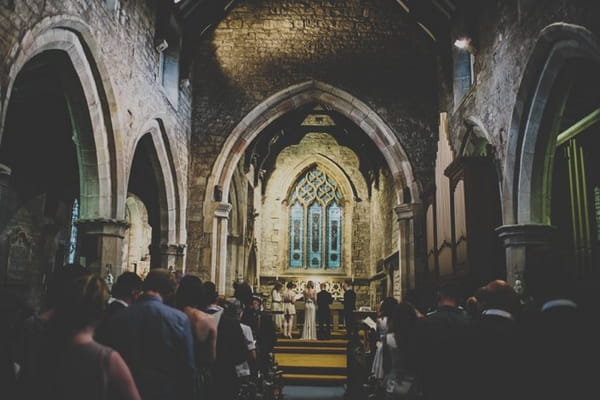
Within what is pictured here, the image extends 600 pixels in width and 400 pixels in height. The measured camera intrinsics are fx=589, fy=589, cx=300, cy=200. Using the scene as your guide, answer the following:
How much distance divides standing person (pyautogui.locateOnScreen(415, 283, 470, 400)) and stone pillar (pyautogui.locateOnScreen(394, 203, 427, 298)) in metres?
8.46

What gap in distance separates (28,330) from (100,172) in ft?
17.6

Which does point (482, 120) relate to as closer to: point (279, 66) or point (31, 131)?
point (279, 66)

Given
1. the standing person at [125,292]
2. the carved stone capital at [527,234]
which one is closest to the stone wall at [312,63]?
the carved stone capital at [527,234]

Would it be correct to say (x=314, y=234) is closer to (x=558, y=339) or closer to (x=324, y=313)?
(x=324, y=313)

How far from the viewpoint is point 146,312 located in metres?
2.98

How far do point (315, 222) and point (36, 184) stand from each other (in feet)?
38.2

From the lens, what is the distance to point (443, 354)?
3.29 m

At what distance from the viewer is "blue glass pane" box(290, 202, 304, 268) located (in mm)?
20609

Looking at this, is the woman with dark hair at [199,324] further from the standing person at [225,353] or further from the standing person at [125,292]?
the standing person at [225,353]

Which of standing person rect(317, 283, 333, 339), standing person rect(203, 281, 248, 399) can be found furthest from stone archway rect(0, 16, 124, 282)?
standing person rect(317, 283, 333, 339)

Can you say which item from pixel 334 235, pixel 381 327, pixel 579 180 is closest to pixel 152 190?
pixel 381 327

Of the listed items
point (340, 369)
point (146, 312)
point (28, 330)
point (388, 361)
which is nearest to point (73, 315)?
point (146, 312)

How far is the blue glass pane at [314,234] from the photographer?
67.7ft

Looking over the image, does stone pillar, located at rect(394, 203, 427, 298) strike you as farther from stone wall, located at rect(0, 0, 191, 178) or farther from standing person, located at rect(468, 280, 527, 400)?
standing person, located at rect(468, 280, 527, 400)
